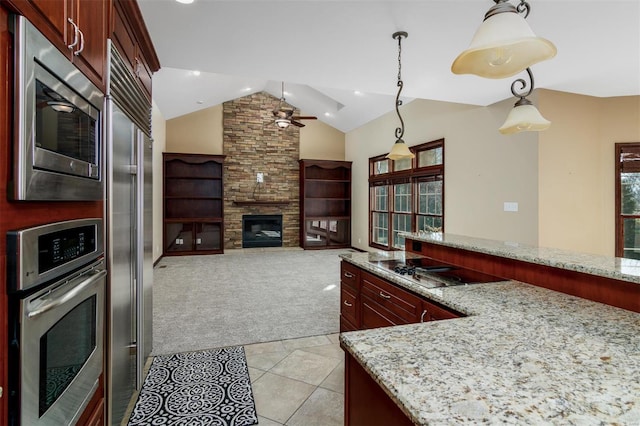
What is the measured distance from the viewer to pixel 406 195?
268 inches

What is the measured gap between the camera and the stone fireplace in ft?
27.8

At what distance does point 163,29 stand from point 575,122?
4.95 m

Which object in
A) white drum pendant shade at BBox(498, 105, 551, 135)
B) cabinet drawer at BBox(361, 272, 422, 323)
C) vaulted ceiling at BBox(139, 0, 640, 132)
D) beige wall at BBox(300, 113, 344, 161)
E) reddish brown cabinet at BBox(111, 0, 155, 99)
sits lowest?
cabinet drawer at BBox(361, 272, 422, 323)

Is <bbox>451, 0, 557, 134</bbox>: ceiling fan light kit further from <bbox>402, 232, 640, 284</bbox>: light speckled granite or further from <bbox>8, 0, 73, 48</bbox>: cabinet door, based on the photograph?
<bbox>8, 0, 73, 48</bbox>: cabinet door

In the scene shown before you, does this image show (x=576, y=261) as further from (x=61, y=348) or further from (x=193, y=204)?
(x=193, y=204)

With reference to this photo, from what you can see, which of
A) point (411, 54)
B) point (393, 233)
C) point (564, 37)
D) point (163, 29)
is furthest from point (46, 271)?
point (393, 233)

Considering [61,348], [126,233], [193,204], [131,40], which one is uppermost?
[131,40]

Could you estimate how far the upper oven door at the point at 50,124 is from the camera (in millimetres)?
848

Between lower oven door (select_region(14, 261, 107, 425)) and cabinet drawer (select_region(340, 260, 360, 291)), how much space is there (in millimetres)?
1722

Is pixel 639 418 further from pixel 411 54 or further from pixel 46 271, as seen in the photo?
pixel 411 54

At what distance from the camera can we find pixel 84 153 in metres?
1.28

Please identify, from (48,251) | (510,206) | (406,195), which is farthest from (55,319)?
(406,195)

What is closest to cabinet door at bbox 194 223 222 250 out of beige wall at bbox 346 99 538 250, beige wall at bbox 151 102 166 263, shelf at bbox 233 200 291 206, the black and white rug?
shelf at bbox 233 200 291 206

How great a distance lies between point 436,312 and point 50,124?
1.74 m
